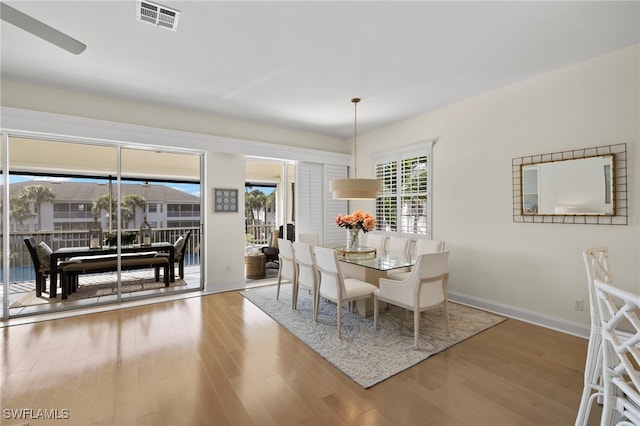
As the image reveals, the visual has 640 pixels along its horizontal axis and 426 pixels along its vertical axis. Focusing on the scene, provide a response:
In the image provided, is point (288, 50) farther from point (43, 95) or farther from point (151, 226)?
point (151, 226)

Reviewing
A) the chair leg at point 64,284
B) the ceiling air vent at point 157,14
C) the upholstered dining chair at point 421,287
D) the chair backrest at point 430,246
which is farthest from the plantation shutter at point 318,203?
the chair leg at point 64,284

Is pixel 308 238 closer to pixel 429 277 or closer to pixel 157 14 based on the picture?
pixel 429 277

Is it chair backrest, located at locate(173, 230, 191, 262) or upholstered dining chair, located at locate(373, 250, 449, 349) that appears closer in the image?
upholstered dining chair, located at locate(373, 250, 449, 349)

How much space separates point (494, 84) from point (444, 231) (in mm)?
2068

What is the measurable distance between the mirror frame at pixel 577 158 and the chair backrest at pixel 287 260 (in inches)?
114

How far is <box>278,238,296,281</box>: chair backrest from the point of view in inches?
160

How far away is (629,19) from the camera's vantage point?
7.91 ft

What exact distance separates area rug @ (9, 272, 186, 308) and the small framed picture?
155 centimetres

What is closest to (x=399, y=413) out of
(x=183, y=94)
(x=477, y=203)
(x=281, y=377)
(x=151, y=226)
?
(x=281, y=377)

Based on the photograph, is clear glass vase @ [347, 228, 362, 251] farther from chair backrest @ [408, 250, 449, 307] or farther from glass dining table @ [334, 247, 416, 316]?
chair backrest @ [408, 250, 449, 307]

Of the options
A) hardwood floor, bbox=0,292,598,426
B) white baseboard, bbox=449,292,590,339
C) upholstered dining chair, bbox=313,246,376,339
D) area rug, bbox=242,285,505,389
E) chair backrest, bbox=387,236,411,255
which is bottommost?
hardwood floor, bbox=0,292,598,426

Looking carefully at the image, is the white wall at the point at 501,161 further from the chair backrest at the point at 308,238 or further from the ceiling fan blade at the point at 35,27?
the ceiling fan blade at the point at 35,27

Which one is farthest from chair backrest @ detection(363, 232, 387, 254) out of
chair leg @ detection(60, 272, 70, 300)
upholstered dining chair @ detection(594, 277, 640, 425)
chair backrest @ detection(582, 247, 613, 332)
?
chair leg @ detection(60, 272, 70, 300)

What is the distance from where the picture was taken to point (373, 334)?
313 centimetres
